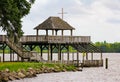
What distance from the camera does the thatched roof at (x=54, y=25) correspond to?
275 ft

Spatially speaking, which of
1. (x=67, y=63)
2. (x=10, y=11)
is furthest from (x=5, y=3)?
(x=67, y=63)

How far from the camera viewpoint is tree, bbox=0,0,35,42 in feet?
212

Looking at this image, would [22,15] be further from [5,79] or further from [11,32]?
[5,79]

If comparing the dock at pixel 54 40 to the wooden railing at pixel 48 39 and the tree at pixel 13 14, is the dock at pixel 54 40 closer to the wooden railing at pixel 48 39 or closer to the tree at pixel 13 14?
the wooden railing at pixel 48 39

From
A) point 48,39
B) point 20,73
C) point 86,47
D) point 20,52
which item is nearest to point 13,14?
point 20,73

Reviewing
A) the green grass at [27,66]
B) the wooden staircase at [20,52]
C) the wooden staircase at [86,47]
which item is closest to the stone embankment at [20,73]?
the green grass at [27,66]

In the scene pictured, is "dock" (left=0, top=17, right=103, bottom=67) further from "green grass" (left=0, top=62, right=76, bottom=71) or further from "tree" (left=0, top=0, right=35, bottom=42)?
"tree" (left=0, top=0, right=35, bottom=42)

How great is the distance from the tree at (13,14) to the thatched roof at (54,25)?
15.6 m

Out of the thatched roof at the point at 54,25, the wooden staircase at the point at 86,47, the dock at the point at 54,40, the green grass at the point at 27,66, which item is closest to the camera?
the green grass at the point at 27,66

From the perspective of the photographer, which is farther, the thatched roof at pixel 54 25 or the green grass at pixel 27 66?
the thatched roof at pixel 54 25

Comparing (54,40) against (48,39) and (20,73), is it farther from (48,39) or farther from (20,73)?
(20,73)

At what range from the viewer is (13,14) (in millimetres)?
65125

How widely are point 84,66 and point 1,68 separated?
22510 millimetres

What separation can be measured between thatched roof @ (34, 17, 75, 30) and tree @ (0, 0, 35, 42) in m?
15.6
